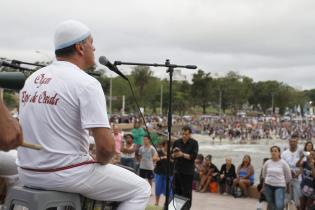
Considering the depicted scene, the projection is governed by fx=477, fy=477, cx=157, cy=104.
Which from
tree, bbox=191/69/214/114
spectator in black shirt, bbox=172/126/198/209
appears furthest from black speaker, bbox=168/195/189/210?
tree, bbox=191/69/214/114

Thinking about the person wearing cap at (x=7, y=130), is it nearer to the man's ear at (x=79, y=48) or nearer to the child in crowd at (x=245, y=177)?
the man's ear at (x=79, y=48)

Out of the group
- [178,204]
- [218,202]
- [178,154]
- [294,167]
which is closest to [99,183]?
[178,204]

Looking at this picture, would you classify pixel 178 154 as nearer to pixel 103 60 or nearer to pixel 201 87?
pixel 103 60

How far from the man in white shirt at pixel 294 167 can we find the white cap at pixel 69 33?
7514 millimetres

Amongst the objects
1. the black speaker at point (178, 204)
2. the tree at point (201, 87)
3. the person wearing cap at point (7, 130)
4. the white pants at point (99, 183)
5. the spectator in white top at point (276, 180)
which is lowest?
the spectator in white top at point (276, 180)

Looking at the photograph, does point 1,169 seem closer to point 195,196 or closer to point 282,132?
point 195,196

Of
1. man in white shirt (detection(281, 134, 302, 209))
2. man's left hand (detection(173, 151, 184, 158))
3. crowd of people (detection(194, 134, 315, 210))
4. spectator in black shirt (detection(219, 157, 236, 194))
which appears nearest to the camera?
man's left hand (detection(173, 151, 184, 158))

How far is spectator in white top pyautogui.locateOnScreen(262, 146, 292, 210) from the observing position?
9.12m

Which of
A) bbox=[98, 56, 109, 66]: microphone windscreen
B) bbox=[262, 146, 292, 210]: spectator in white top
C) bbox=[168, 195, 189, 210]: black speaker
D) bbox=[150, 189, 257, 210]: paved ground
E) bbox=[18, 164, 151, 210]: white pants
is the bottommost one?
bbox=[150, 189, 257, 210]: paved ground

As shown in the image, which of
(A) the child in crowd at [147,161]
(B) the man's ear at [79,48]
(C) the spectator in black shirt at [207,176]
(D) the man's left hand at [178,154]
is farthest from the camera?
(C) the spectator in black shirt at [207,176]

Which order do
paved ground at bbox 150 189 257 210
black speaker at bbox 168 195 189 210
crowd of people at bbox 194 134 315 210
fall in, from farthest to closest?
paved ground at bbox 150 189 257 210 → crowd of people at bbox 194 134 315 210 → black speaker at bbox 168 195 189 210

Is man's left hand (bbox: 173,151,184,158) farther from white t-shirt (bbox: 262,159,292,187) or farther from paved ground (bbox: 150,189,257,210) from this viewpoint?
paved ground (bbox: 150,189,257,210)

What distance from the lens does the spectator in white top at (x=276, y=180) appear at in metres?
9.12

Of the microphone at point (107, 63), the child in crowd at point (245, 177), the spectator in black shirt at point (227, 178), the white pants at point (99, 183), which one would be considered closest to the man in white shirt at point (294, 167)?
the child in crowd at point (245, 177)
